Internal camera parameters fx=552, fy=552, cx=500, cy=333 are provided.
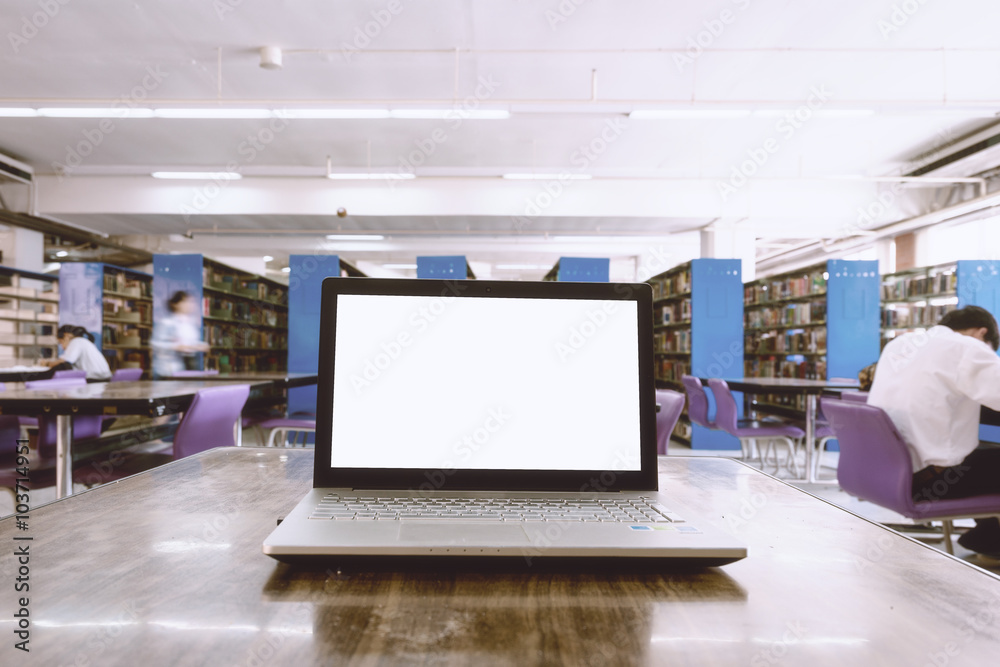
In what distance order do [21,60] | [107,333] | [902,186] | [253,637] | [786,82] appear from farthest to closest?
[107,333] < [902,186] < [786,82] < [21,60] < [253,637]

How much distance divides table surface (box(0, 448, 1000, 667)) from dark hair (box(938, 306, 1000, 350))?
2.59 m

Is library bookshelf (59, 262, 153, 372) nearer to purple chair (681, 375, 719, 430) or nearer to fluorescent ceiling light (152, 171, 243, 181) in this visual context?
fluorescent ceiling light (152, 171, 243, 181)

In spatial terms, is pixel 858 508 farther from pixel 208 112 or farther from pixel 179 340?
pixel 179 340

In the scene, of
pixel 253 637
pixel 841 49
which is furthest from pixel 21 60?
pixel 841 49

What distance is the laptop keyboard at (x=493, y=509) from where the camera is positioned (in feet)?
1.90

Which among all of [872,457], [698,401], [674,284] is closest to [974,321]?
[872,457]

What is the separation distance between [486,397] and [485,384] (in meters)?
0.02

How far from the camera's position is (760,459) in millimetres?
5145

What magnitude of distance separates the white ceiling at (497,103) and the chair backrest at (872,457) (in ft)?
10.5

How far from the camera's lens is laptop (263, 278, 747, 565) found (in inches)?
27.5

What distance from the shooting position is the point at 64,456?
2.15 metres

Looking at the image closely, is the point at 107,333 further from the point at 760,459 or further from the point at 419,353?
the point at 419,353

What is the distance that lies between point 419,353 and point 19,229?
10214mm

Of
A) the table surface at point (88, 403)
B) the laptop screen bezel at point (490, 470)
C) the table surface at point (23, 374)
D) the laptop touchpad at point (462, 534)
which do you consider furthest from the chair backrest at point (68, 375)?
the laptop touchpad at point (462, 534)
